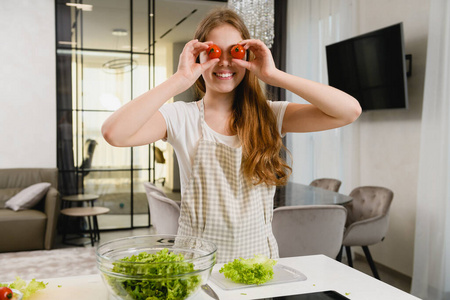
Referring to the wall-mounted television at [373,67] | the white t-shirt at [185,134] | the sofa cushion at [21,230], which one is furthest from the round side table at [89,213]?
the white t-shirt at [185,134]

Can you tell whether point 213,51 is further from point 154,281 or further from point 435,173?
point 435,173

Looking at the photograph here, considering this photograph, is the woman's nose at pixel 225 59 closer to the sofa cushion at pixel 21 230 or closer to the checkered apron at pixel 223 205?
the checkered apron at pixel 223 205

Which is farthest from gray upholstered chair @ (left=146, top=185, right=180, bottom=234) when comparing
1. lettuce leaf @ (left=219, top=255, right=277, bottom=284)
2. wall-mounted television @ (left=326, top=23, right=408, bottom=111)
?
wall-mounted television @ (left=326, top=23, right=408, bottom=111)

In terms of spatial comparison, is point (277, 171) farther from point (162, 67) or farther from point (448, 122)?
point (162, 67)

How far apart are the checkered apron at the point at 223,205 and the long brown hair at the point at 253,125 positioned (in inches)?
1.5

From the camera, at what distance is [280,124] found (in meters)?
1.43

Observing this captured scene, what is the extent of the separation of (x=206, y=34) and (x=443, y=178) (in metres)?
2.59

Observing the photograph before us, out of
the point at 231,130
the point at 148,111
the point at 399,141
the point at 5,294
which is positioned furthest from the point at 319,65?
the point at 5,294

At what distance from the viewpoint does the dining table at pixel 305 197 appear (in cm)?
279

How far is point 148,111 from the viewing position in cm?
116

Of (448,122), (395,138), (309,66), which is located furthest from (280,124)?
(309,66)

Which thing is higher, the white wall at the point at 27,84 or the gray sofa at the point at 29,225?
the white wall at the point at 27,84

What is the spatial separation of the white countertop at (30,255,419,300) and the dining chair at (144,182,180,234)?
1189 millimetres

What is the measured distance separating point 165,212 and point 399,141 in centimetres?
238
